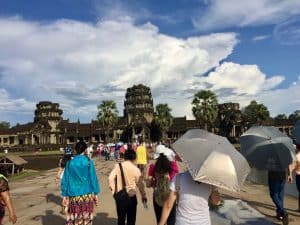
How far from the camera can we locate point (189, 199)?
15.4ft

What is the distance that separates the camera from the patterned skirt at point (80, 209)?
7191 millimetres

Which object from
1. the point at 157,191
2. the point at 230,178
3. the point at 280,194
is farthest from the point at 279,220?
the point at 230,178

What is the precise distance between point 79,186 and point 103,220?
3.31 metres

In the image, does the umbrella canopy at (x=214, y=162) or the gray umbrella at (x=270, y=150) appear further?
the gray umbrella at (x=270, y=150)

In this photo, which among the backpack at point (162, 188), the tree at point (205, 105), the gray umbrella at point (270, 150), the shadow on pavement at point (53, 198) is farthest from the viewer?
the tree at point (205, 105)

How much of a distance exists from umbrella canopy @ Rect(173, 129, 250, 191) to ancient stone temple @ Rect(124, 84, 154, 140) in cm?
8984

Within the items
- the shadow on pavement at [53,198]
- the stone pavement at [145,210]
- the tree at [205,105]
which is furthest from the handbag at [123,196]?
the tree at [205,105]

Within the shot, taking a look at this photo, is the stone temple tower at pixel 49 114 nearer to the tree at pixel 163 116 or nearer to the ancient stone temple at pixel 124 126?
the ancient stone temple at pixel 124 126

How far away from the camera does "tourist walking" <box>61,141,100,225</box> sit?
282 inches

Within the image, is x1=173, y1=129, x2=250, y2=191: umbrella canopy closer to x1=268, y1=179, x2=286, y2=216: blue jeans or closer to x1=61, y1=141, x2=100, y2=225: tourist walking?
x1=61, y1=141, x2=100, y2=225: tourist walking

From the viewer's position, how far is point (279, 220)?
32.0ft

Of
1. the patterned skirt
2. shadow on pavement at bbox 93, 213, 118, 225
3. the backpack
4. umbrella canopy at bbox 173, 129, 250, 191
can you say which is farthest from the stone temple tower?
umbrella canopy at bbox 173, 129, 250, 191

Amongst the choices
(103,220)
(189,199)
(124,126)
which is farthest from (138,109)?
(189,199)

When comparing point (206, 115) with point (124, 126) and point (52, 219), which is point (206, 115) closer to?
point (124, 126)
